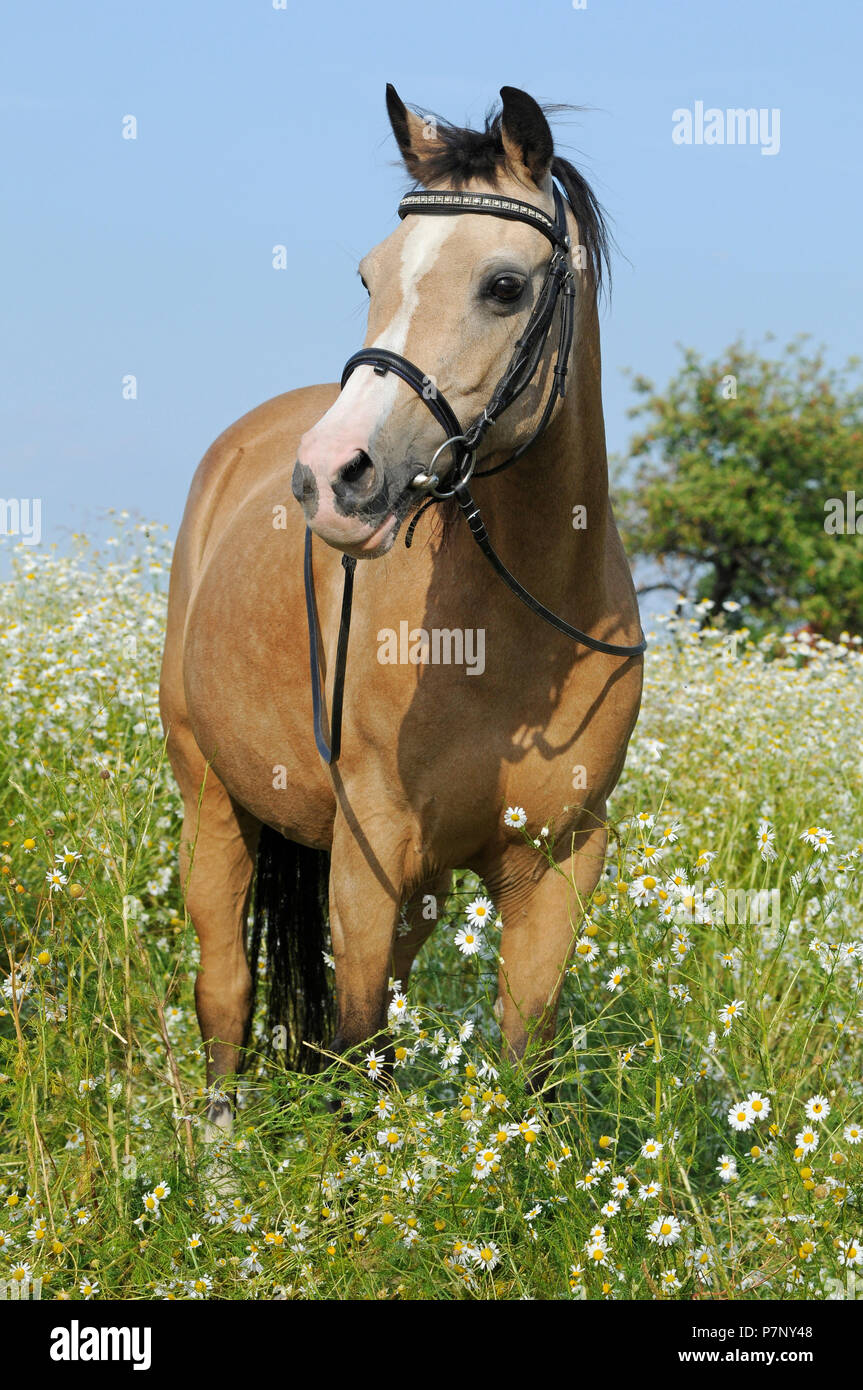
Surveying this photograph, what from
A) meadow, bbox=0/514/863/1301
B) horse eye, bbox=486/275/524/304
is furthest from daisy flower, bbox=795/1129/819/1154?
horse eye, bbox=486/275/524/304

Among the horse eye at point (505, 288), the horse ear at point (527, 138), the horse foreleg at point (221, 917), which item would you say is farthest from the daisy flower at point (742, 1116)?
the horse foreleg at point (221, 917)

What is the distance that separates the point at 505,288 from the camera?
105 inches

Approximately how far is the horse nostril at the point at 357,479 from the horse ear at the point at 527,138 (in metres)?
0.88

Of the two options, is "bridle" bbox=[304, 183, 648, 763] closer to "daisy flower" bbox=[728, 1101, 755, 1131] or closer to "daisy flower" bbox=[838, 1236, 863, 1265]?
"daisy flower" bbox=[728, 1101, 755, 1131]

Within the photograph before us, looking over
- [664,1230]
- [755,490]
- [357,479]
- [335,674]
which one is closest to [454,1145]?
[664,1230]

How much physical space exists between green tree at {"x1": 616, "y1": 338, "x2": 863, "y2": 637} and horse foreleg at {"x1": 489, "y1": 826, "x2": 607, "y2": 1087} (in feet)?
59.5

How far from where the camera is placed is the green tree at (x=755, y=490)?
21172 mm

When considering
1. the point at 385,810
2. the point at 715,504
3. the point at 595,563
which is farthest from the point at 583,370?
the point at 715,504

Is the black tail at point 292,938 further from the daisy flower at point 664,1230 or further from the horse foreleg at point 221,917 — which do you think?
the daisy flower at point 664,1230

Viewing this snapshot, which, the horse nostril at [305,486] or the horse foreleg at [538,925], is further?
the horse foreleg at [538,925]

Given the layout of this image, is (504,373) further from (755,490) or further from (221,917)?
(755,490)

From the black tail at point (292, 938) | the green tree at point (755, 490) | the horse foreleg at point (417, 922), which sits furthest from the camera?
the green tree at point (755, 490)

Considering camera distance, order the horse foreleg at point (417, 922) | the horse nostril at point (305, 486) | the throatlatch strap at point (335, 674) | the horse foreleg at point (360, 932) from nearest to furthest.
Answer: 1. the horse nostril at point (305, 486)
2. the horse foreleg at point (360, 932)
3. the throatlatch strap at point (335, 674)
4. the horse foreleg at point (417, 922)

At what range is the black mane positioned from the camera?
9.16 feet
